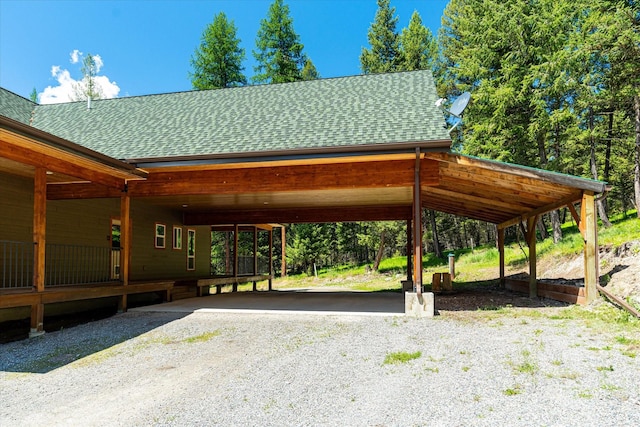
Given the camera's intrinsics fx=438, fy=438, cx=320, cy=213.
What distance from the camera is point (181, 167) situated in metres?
9.09

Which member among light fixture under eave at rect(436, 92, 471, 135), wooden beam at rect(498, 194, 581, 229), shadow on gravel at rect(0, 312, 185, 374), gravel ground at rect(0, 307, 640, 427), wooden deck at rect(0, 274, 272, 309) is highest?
light fixture under eave at rect(436, 92, 471, 135)

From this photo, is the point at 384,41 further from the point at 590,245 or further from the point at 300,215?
the point at 590,245

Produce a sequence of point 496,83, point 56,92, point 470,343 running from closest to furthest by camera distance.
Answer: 1. point 470,343
2. point 496,83
3. point 56,92

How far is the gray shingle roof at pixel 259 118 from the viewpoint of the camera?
8.78 m

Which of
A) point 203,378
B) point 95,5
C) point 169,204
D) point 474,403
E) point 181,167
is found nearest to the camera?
point 474,403

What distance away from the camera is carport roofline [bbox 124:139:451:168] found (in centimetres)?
798

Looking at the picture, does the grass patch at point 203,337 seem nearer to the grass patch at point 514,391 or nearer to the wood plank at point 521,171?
the grass patch at point 514,391

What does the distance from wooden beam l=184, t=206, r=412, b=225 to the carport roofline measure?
22.0ft

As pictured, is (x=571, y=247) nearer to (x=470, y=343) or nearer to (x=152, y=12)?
(x=470, y=343)

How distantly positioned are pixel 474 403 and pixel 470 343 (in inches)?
88.3

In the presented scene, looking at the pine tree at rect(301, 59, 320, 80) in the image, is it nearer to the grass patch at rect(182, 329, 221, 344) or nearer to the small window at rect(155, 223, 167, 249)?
the small window at rect(155, 223, 167, 249)

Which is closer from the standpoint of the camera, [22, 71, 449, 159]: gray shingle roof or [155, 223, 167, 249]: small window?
[22, 71, 449, 159]: gray shingle roof

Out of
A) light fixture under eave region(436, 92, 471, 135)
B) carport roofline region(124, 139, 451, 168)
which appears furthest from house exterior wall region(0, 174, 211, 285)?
light fixture under eave region(436, 92, 471, 135)

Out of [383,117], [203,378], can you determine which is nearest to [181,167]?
[383,117]
